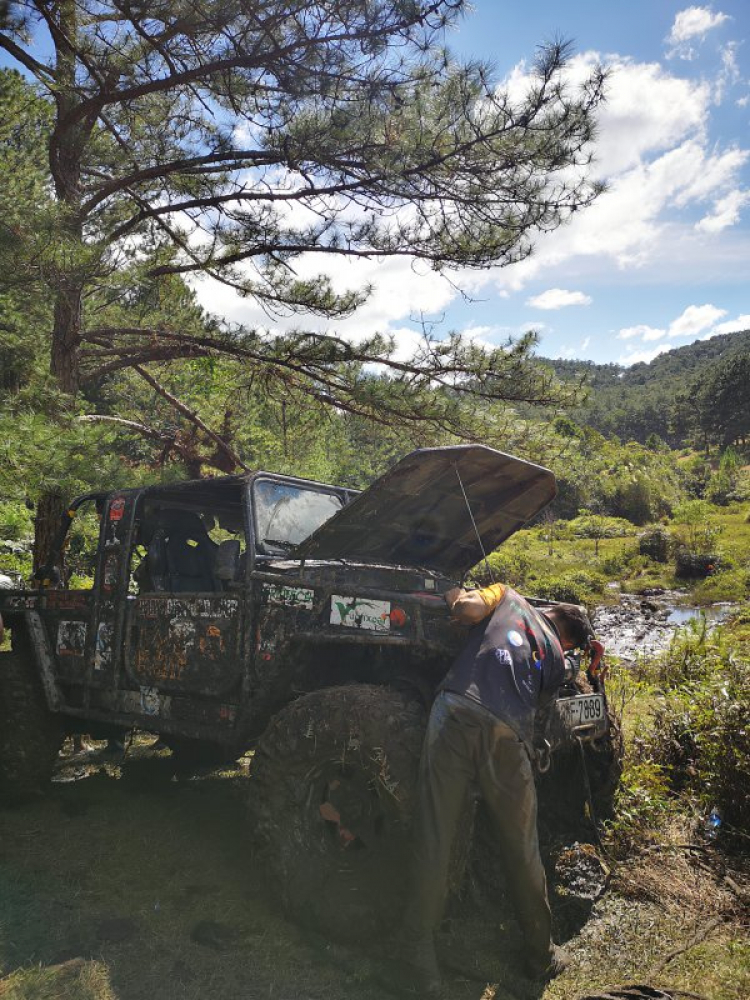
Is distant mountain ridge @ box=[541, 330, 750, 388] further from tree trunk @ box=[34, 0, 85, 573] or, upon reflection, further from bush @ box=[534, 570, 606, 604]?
tree trunk @ box=[34, 0, 85, 573]

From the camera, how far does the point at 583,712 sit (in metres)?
3.53

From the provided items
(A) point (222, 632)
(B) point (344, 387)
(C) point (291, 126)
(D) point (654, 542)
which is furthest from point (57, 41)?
(D) point (654, 542)

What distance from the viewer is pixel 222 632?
13.0 ft

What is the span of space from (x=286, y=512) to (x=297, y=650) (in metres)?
1.11

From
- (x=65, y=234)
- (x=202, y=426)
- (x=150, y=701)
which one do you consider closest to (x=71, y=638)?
(x=150, y=701)

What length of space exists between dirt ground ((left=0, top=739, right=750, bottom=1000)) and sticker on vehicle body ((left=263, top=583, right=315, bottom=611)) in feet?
2.95

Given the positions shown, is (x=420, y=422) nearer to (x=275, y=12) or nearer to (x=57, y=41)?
(x=275, y=12)

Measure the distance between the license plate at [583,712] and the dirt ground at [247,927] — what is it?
756 millimetres

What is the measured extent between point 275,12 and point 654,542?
74.5ft

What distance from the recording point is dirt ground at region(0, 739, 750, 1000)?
2863 mm

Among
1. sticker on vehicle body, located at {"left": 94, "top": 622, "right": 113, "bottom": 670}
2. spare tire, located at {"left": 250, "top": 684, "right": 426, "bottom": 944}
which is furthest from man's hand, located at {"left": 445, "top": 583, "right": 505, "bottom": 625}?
sticker on vehicle body, located at {"left": 94, "top": 622, "right": 113, "bottom": 670}

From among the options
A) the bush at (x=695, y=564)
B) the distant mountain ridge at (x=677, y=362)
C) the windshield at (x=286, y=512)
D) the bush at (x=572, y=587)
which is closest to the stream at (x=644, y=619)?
the bush at (x=572, y=587)

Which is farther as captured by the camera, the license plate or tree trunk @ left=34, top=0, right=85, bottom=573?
tree trunk @ left=34, top=0, right=85, bottom=573

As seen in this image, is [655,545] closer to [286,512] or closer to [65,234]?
[65,234]
